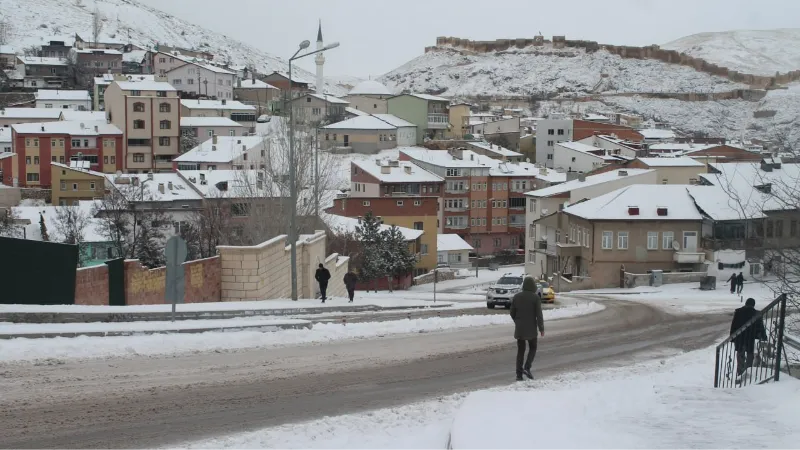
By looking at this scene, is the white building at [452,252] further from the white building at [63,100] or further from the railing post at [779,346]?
the white building at [63,100]

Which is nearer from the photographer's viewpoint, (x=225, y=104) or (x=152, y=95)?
(x=152, y=95)

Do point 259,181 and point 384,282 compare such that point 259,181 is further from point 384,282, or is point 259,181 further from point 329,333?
point 329,333

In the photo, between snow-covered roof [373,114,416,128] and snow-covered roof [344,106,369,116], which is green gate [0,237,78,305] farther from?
snow-covered roof [344,106,369,116]

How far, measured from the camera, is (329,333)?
17.8m

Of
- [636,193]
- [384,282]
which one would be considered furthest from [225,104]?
[636,193]

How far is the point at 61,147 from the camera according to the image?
9394 centimetres

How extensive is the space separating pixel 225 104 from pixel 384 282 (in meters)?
65.8

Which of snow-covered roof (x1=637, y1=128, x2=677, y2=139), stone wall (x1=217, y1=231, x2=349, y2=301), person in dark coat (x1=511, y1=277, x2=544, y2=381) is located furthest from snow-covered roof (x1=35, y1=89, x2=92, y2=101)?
person in dark coat (x1=511, y1=277, x2=544, y2=381)

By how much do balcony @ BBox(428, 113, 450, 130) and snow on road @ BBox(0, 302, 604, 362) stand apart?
108 m

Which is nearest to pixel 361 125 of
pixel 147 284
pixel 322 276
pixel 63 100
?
pixel 63 100

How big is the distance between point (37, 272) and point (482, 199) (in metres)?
73.8

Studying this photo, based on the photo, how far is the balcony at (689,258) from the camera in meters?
52.9

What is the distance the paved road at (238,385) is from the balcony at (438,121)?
109m

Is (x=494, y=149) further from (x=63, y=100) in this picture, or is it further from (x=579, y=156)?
→ (x=63, y=100)
